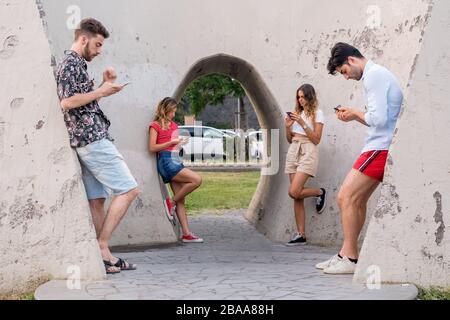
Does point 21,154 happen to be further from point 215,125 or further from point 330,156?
point 215,125

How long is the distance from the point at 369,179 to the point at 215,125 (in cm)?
3411

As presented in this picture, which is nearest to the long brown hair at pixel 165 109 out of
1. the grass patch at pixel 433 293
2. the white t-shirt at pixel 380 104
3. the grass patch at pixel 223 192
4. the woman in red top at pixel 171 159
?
the woman in red top at pixel 171 159

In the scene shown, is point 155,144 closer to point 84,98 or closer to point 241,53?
point 241,53

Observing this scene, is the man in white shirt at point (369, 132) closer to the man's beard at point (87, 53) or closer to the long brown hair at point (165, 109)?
the man's beard at point (87, 53)

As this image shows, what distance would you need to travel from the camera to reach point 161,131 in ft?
25.6

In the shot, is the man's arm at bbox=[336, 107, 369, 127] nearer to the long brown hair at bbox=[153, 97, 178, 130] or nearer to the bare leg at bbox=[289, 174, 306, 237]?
the bare leg at bbox=[289, 174, 306, 237]

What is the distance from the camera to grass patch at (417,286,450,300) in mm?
4711

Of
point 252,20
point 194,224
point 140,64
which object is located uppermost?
point 252,20

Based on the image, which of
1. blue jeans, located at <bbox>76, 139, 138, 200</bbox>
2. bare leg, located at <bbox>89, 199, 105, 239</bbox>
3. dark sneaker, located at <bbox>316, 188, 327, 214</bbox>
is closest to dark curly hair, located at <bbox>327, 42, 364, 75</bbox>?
blue jeans, located at <bbox>76, 139, 138, 200</bbox>

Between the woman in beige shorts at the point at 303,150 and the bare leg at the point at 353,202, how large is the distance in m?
2.11

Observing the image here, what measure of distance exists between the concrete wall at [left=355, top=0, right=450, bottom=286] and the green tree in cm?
1721

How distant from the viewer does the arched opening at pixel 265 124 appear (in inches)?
337

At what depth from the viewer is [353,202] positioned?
5.39m
